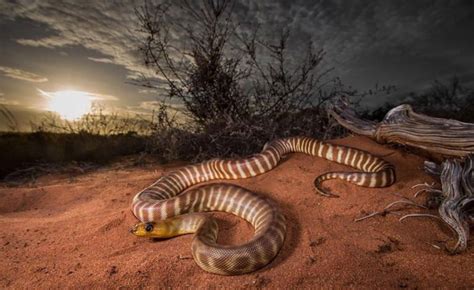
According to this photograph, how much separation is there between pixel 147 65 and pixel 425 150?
691 cm

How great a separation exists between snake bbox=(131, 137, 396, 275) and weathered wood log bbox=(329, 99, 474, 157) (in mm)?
569

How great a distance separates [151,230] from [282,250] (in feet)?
5.55

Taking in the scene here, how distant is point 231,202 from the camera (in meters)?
4.10

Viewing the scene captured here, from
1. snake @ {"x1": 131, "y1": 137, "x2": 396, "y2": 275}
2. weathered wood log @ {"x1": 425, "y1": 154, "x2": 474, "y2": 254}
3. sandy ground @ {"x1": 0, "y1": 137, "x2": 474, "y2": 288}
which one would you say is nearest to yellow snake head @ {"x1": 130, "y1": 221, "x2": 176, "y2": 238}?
snake @ {"x1": 131, "y1": 137, "x2": 396, "y2": 275}

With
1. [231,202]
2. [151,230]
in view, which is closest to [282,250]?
[231,202]

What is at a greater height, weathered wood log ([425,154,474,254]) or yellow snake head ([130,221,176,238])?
weathered wood log ([425,154,474,254])

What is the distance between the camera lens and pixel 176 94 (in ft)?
26.9

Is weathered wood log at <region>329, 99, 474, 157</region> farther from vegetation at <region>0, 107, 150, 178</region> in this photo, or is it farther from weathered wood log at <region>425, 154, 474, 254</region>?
vegetation at <region>0, 107, 150, 178</region>

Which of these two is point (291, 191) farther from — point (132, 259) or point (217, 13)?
point (217, 13)

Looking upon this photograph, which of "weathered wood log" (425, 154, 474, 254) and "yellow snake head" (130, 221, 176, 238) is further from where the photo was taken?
"yellow snake head" (130, 221, 176, 238)

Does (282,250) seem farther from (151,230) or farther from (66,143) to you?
(66,143)

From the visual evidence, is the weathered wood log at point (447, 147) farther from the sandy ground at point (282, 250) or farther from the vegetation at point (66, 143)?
the vegetation at point (66, 143)

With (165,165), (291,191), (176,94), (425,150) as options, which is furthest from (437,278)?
(176,94)

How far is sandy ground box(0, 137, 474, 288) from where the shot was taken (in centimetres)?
248
